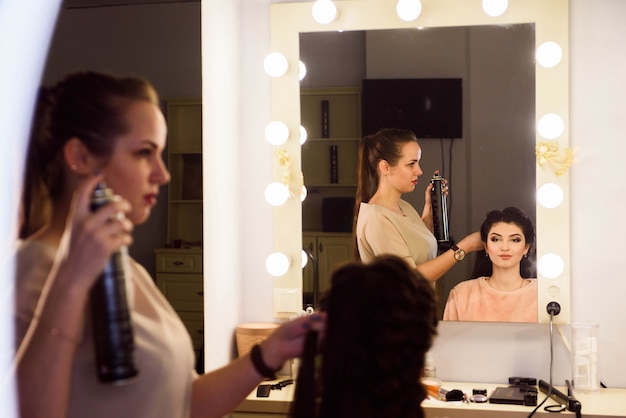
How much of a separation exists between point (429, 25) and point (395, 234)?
2.09 feet

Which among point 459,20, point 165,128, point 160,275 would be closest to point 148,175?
point 165,128

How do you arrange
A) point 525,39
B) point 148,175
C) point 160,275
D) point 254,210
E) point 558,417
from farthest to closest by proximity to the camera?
1. point 254,210
2. point 525,39
3. point 558,417
4. point 160,275
5. point 148,175

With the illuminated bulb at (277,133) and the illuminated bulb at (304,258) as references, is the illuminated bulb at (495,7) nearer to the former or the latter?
the illuminated bulb at (277,133)

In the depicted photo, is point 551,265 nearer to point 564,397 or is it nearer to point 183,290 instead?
point 564,397

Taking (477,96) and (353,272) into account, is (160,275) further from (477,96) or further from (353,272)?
(477,96)

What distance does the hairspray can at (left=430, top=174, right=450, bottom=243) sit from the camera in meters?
2.18

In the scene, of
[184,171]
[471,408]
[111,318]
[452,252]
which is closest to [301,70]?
[452,252]

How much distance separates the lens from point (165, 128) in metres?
1.13

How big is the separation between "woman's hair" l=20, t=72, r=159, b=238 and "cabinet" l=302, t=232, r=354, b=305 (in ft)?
4.29

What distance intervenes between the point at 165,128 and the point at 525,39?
139 centimetres

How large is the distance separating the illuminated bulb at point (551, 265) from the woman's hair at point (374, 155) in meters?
0.52

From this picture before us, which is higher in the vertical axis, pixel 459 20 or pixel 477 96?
pixel 459 20

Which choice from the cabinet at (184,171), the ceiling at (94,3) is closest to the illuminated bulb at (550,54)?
the cabinet at (184,171)

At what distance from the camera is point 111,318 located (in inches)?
36.4
